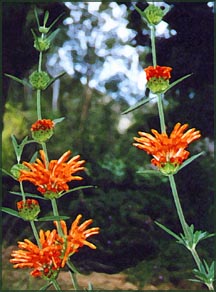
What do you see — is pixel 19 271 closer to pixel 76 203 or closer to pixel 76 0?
pixel 76 203

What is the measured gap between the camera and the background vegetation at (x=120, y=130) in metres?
2.72

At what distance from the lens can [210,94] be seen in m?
2.88

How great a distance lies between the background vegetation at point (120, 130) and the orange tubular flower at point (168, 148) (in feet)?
6.29

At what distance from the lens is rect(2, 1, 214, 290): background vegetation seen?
2723 mm

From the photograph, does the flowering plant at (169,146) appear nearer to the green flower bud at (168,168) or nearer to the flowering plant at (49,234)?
the green flower bud at (168,168)

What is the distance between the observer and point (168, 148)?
2.54 feet

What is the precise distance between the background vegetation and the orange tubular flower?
75.5 inches

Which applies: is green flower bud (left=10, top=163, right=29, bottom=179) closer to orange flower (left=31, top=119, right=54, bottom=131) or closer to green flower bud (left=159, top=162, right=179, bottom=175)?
orange flower (left=31, top=119, right=54, bottom=131)

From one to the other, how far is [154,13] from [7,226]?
83.0 inches

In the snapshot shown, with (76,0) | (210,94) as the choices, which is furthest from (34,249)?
(76,0)

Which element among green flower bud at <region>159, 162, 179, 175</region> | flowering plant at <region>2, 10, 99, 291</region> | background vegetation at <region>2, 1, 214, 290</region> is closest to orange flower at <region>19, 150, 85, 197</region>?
flowering plant at <region>2, 10, 99, 291</region>

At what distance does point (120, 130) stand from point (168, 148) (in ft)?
7.15

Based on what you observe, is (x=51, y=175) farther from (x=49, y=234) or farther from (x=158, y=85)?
(x=158, y=85)

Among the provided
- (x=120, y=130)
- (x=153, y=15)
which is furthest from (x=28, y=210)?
(x=120, y=130)
